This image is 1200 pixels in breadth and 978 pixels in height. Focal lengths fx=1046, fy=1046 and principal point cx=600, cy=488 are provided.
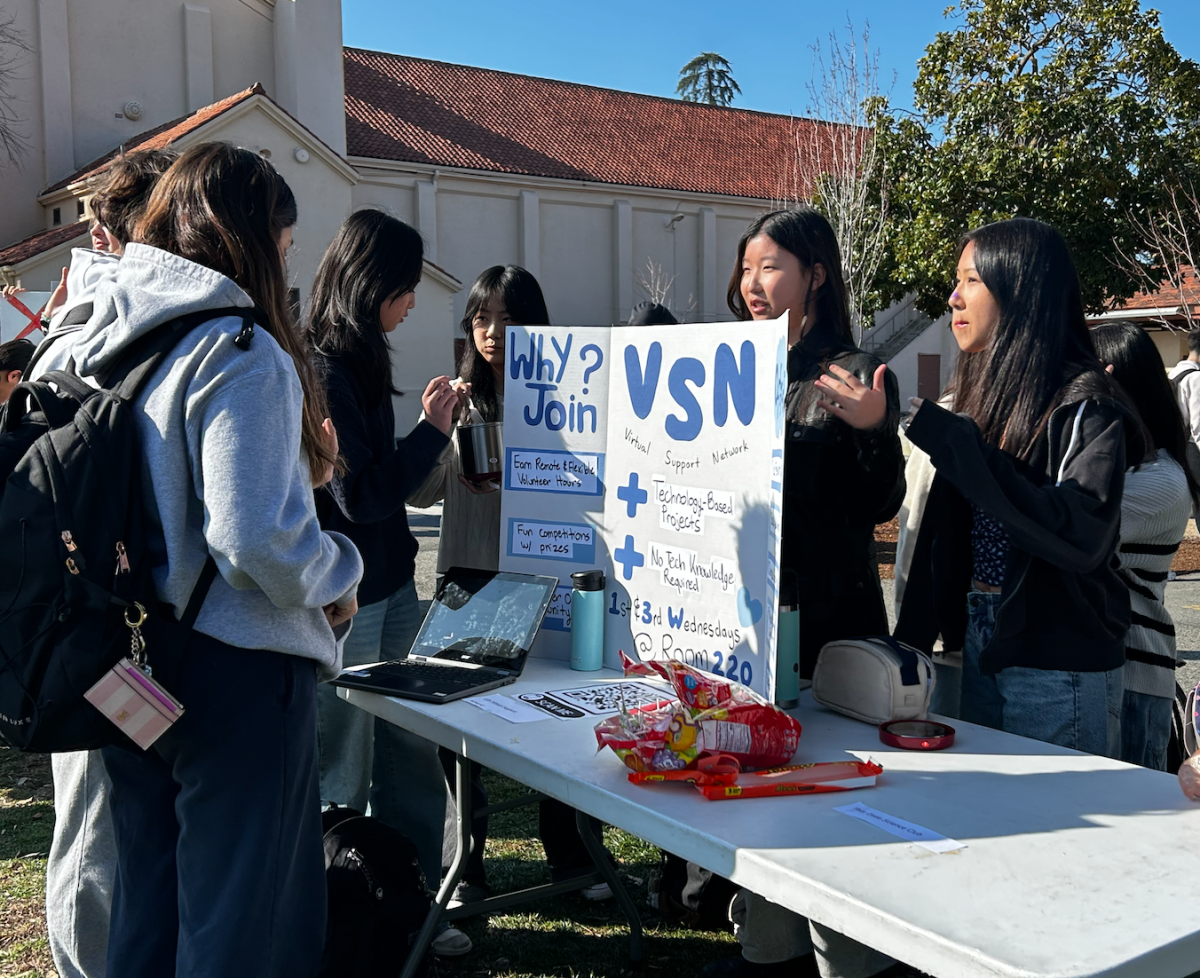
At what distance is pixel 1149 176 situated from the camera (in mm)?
18109

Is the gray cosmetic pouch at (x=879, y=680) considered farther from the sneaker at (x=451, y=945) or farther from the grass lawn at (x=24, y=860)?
the grass lawn at (x=24, y=860)

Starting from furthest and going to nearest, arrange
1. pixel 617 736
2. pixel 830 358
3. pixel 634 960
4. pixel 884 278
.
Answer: pixel 884 278 → pixel 634 960 → pixel 830 358 → pixel 617 736

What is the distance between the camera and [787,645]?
238 cm

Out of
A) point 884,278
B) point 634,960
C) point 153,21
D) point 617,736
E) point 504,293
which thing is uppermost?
point 153,21

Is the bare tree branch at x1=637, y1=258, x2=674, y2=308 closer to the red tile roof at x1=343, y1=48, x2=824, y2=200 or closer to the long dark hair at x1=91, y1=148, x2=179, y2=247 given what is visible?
the red tile roof at x1=343, y1=48, x2=824, y2=200

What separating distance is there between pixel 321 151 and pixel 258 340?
21391mm

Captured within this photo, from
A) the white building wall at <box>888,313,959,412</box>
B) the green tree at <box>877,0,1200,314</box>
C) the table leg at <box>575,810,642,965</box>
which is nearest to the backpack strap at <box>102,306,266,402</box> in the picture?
the table leg at <box>575,810,642,965</box>

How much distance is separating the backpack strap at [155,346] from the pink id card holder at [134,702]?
1.59ft

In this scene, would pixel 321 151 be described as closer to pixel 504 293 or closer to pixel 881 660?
pixel 504 293

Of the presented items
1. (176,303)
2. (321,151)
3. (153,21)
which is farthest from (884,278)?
(176,303)

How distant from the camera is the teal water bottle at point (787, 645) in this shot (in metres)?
2.35

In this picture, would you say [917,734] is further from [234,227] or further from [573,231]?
[573,231]

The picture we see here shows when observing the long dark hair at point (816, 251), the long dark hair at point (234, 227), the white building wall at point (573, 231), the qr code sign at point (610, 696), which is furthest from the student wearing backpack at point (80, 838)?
→ the white building wall at point (573, 231)

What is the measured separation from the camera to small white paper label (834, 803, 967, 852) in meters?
1.68
